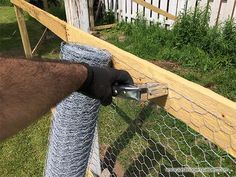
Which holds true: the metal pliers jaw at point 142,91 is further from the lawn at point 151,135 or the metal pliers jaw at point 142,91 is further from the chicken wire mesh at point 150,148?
the chicken wire mesh at point 150,148

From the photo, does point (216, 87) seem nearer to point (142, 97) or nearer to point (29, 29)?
point (142, 97)

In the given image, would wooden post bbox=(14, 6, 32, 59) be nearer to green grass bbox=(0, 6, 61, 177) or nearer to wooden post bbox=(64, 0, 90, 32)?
green grass bbox=(0, 6, 61, 177)

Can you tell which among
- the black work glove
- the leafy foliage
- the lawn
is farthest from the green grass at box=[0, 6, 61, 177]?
the leafy foliage

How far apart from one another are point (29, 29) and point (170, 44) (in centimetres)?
441

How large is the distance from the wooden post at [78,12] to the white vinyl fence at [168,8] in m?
3.27

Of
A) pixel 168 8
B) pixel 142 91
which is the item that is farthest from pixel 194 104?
pixel 168 8

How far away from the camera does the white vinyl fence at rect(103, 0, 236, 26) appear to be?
504 cm

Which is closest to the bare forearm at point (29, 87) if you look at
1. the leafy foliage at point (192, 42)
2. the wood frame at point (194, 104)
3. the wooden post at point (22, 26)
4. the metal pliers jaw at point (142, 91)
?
the metal pliers jaw at point (142, 91)

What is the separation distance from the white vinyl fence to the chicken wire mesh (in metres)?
2.29

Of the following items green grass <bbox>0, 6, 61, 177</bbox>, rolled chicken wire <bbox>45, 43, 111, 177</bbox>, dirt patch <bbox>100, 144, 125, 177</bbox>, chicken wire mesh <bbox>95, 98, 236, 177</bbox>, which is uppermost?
rolled chicken wire <bbox>45, 43, 111, 177</bbox>

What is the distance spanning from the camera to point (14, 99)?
1131mm

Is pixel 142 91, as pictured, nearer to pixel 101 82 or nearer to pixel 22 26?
pixel 101 82

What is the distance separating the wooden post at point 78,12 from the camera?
236 centimetres

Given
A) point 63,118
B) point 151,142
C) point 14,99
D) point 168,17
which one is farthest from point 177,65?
point 14,99
